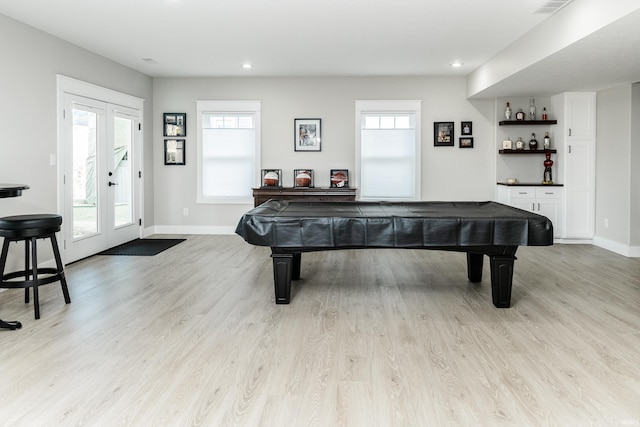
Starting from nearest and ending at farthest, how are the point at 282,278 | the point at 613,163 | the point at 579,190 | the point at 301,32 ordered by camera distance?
the point at 282,278 → the point at 301,32 → the point at 613,163 → the point at 579,190

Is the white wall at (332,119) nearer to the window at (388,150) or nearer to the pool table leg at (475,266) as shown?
the window at (388,150)

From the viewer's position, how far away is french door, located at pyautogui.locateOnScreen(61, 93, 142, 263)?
17.7 feet

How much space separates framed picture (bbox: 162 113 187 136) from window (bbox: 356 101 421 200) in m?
2.77

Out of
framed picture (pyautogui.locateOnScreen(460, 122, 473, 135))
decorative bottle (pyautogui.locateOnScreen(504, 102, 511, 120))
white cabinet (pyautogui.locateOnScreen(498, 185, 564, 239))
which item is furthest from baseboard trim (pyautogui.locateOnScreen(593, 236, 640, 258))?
framed picture (pyautogui.locateOnScreen(460, 122, 473, 135))

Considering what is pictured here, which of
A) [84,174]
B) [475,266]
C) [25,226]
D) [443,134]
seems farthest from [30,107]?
[443,134]

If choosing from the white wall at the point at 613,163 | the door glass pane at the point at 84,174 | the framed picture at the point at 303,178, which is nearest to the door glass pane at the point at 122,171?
the door glass pane at the point at 84,174

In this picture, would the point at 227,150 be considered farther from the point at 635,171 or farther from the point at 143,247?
the point at 635,171

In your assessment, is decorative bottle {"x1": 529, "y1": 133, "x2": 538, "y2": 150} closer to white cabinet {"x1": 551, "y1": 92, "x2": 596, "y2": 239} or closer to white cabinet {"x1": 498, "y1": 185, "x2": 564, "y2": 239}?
white cabinet {"x1": 551, "y1": 92, "x2": 596, "y2": 239}

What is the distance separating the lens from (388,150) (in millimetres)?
7496

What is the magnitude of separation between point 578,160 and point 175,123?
608 centimetres

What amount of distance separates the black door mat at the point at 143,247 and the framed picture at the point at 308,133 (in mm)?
2389

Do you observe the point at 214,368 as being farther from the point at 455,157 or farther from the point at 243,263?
the point at 455,157

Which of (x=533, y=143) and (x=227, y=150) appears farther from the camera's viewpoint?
(x=227, y=150)

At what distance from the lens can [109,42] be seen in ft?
17.8
